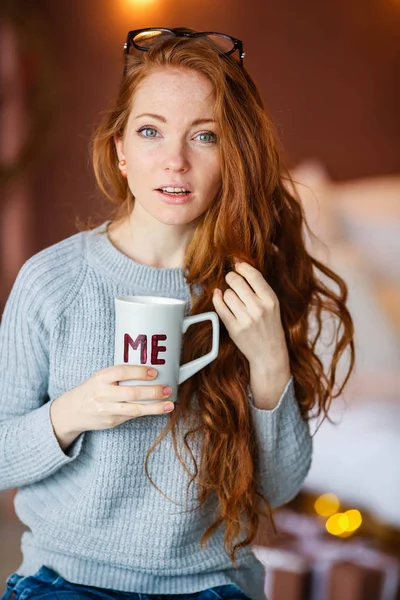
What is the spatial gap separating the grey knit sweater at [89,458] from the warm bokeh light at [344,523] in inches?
40.8

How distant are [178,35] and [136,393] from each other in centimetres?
48

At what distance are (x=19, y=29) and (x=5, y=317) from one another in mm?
2177

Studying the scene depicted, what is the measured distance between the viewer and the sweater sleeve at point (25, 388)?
1.04 m

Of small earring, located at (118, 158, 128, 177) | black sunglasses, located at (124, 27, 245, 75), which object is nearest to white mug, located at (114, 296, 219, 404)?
small earring, located at (118, 158, 128, 177)

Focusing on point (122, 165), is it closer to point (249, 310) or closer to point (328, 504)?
point (249, 310)

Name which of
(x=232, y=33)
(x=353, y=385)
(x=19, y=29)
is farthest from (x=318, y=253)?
(x=19, y=29)

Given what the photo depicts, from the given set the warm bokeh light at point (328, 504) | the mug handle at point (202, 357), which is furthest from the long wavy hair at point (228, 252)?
the warm bokeh light at point (328, 504)

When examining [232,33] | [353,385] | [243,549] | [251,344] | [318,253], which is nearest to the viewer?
[251,344]

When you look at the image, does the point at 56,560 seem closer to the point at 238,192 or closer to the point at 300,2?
the point at 238,192

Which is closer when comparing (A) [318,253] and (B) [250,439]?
(B) [250,439]

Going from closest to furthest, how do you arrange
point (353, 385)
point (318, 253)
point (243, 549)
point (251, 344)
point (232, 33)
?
point (251, 344) → point (243, 549) → point (353, 385) → point (318, 253) → point (232, 33)

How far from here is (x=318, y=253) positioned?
2576 mm

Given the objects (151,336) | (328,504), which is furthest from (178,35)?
(328,504)

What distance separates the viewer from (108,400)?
91 cm
